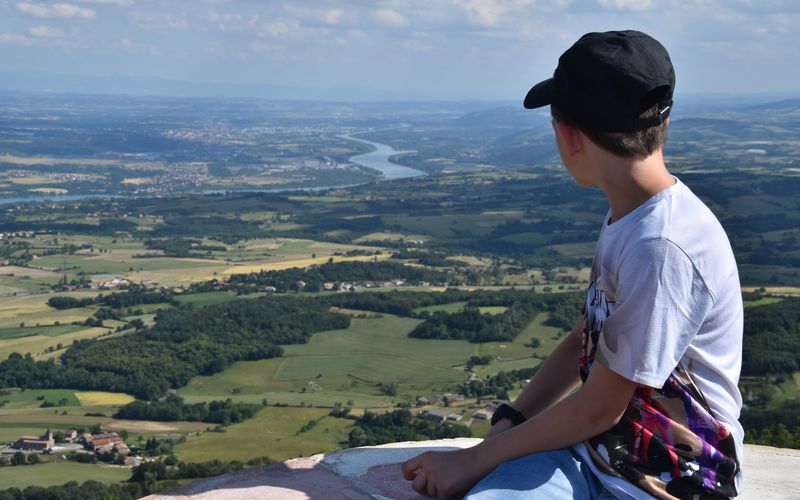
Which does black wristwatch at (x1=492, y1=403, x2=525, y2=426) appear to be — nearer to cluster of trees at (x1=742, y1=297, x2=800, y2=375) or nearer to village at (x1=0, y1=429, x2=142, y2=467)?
cluster of trees at (x1=742, y1=297, x2=800, y2=375)

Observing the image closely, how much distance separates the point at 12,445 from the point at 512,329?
1667 centimetres

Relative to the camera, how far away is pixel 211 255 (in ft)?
166

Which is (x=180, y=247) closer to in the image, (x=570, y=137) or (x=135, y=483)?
(x=135, y=483)

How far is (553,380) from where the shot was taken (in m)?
2.81

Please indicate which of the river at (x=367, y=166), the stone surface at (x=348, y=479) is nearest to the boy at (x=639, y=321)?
the stone surface at (x=348, y=479)

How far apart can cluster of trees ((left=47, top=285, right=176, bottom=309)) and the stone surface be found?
119 feet

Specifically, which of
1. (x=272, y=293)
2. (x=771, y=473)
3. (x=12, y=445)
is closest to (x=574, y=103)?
(x=771, y=473)

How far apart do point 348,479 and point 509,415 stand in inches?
24.0

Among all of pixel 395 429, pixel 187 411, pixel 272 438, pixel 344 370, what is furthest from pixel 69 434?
pixel 344 370

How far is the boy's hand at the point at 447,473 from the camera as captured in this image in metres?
2.42

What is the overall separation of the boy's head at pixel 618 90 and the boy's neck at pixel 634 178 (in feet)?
0.08

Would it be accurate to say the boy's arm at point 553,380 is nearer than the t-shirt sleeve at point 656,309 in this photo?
No

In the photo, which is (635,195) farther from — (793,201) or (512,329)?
(793,201)

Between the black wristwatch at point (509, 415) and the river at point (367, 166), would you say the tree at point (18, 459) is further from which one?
the river at point (367, 166)
